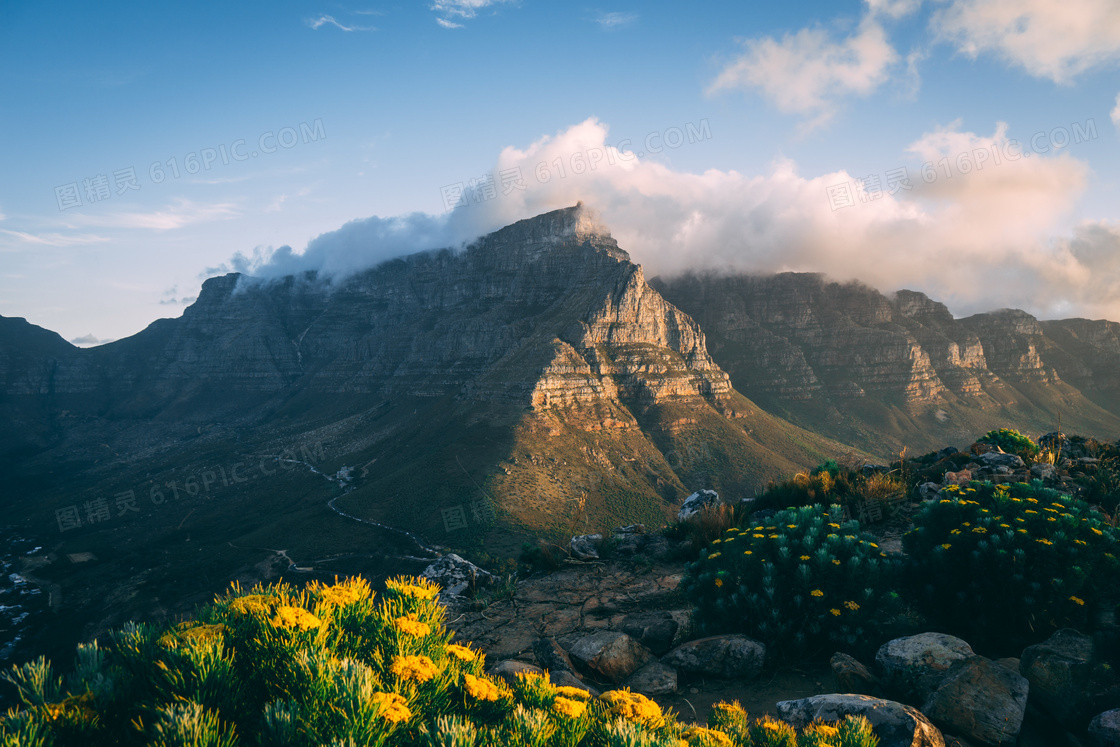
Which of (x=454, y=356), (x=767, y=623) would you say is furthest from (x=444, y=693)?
(x=454, y=356)

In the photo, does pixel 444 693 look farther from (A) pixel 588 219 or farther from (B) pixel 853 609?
(A) pixel 588 219

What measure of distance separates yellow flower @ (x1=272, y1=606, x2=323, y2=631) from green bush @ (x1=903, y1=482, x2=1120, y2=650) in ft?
28.2

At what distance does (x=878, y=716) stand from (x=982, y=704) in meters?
1.38

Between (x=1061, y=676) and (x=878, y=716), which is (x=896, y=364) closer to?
(x=1061, y=676)

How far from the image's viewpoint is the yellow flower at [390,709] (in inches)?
120

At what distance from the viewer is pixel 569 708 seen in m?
3.54

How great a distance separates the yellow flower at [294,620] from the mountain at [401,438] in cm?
1066

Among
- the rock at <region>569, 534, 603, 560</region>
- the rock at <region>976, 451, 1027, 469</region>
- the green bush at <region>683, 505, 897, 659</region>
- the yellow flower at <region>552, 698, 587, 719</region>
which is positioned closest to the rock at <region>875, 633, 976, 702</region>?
the green bush at <region>683, 505, 897, 659</region>

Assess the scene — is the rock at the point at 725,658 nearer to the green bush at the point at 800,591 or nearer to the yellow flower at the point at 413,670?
the green bush at the point at 800,591

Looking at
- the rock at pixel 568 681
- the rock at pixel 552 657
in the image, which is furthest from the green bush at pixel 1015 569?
the rock at pixel 552 657

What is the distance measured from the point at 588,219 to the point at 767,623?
175182 mm

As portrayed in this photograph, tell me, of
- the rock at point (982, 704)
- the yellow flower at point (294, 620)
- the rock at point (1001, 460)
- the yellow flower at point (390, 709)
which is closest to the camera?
the yellow flower at point (390, 709)

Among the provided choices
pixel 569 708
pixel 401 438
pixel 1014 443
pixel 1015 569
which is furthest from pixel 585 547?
pixel 401 438

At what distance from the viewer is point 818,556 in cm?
748
